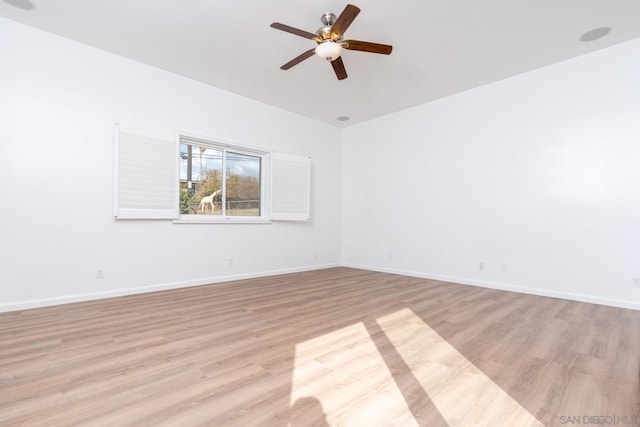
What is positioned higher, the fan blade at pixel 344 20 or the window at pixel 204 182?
the fan blade at pixel 344 20

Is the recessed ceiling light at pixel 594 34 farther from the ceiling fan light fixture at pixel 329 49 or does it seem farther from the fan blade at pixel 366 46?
the ceiling fan light fixture at pixel 329 49

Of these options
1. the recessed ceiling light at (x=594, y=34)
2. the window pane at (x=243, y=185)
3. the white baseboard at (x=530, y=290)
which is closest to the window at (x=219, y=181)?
the window pane at (x=243, y=185)

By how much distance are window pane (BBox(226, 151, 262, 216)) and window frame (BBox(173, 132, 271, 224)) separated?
0.23ft

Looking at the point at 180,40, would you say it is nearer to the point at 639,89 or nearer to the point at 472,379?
the point at 472,379

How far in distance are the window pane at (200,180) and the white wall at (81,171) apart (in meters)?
0.28

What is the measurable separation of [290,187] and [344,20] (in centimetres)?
325

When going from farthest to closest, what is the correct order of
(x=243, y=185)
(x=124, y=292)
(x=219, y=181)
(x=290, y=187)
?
(x=290, y=187), (x=243, y=185), (x=219, y=181), (x=124, y=292)

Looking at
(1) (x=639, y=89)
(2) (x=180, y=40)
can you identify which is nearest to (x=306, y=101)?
(2) (x=180, y=40)

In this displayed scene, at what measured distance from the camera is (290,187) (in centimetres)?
548

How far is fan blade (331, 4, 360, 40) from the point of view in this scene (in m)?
2.38

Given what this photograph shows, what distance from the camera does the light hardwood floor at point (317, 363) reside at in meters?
1.46

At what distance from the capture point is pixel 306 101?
510 centimetres

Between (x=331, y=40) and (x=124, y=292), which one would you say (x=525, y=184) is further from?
(x=124, y=292)

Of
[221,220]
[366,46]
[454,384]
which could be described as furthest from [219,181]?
[454,384]
